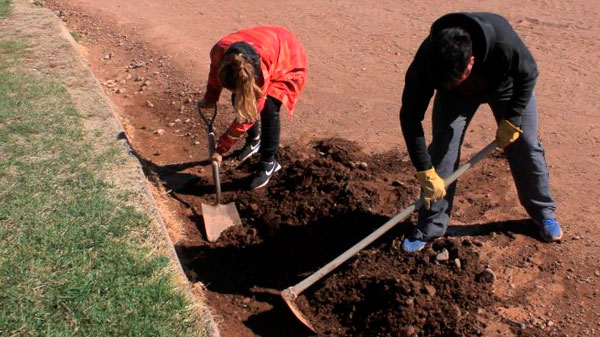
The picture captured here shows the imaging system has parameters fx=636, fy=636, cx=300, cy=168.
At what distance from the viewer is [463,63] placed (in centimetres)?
296

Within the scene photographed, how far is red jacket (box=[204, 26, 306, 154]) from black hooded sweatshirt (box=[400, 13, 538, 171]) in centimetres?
134

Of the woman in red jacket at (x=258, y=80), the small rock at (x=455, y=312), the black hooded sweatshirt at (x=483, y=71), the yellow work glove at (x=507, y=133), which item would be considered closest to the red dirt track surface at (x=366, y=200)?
the small rock at (x=455, y=312)

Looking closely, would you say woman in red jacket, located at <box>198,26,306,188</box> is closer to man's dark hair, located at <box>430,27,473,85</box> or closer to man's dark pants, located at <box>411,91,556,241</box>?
man's dark pants, located at <box>411,91,556,241</box>

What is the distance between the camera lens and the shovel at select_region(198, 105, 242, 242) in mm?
4738

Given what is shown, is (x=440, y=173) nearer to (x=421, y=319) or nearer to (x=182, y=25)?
(x=421, y=319)

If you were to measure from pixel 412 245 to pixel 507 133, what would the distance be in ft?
3.23

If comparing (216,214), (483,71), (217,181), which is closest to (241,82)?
(217,181)

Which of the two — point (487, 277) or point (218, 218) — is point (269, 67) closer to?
point (218, 218)

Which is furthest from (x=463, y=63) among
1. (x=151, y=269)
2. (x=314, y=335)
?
(x=151, y=269)

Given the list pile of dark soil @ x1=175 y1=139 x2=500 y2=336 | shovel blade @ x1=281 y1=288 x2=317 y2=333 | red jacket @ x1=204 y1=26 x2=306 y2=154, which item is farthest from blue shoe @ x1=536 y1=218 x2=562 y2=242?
red jacket @ x1=204 y1=26 x2=306 y2=154

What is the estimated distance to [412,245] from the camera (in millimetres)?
4223

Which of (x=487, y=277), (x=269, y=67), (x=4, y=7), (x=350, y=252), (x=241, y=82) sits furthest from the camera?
(x=4, y=7)

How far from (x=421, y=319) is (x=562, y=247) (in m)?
1.21

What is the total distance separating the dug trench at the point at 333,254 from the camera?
3.86 m
